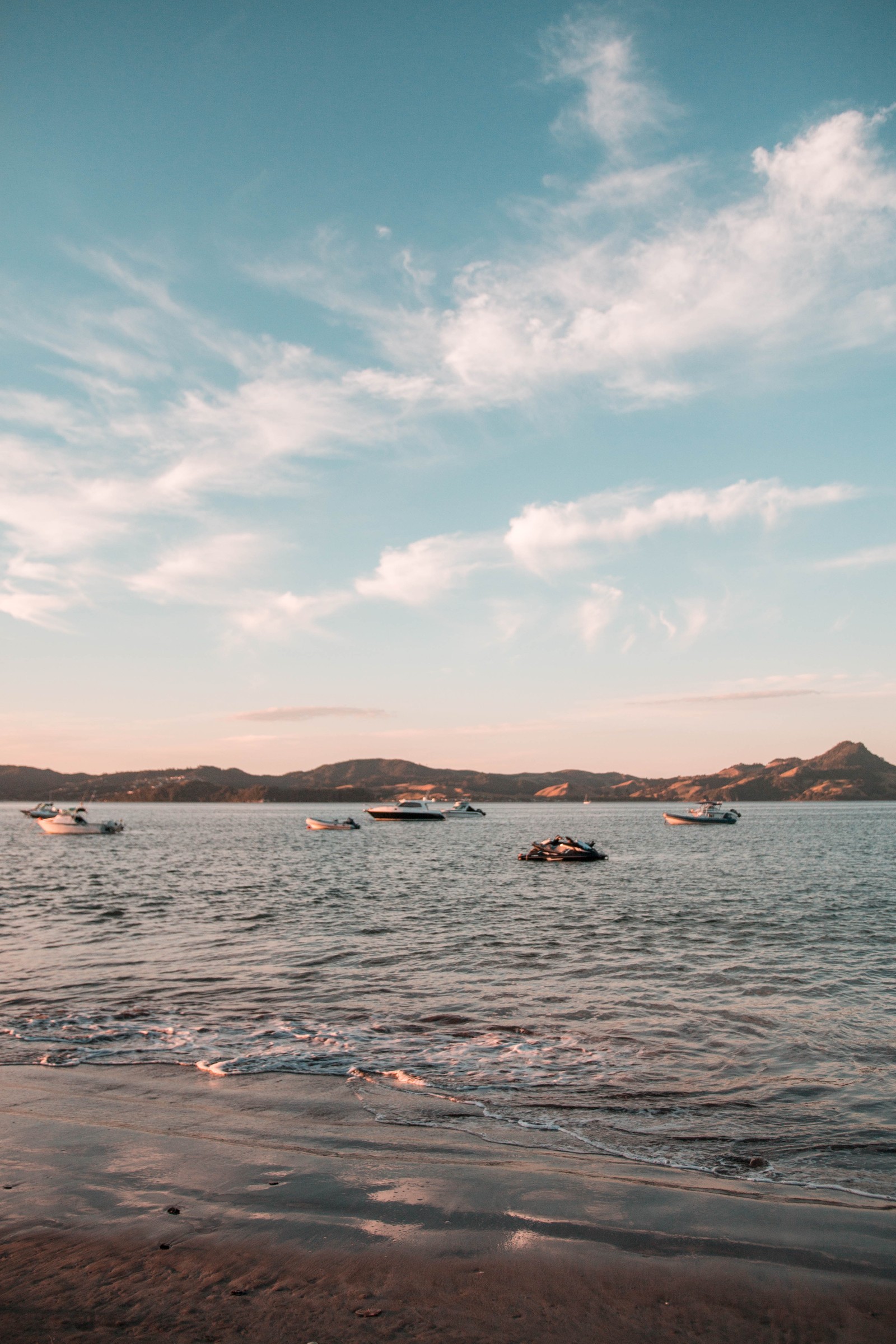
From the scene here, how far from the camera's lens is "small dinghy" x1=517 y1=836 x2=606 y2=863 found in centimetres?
6694

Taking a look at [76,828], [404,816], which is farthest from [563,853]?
[404,816]

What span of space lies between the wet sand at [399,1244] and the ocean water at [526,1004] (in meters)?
1.32

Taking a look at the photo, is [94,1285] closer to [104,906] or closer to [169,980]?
[169,980]

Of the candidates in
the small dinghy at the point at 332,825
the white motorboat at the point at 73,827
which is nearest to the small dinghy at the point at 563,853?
the small dinghy at the point at 332,825

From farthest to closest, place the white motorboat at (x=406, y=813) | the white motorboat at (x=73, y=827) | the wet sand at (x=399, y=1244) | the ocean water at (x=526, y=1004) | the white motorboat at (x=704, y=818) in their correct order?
the white motorboat at (x=406, y=813) < the white motorboat at (x=704, y=818) < the white motorboat at (x=73, y=827) < the ocean water at (x=526, y=1004) < the wet sand at (x=399, y=1244)

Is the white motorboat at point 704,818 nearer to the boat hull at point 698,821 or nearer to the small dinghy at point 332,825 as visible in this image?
the boat hull at point 698,821

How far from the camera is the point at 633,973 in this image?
21.7 metres

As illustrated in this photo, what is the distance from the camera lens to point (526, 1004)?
18266 mm

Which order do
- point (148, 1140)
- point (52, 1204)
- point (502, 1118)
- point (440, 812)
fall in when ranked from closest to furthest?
point (52, 1204)
point (148, 1140)
point (502, 1118)
point (440, 812)

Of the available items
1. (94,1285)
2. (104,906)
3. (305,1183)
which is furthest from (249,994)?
(104,906)

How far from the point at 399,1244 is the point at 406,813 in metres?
155

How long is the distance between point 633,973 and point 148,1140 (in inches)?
592

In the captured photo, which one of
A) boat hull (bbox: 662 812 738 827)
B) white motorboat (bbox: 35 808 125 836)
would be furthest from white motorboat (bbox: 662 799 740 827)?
white motorboat (bbox: 35 808 125 836)

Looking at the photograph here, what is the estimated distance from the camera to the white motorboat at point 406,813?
159 m
